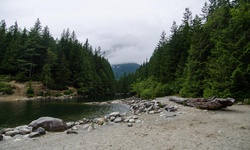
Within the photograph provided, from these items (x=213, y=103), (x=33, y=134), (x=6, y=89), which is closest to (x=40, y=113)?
(x=33, y=134)

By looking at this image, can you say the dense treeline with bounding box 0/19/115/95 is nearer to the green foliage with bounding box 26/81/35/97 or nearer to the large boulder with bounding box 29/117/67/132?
the green foliage with bounding box 26/81/35/97

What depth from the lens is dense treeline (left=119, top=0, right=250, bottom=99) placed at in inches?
771

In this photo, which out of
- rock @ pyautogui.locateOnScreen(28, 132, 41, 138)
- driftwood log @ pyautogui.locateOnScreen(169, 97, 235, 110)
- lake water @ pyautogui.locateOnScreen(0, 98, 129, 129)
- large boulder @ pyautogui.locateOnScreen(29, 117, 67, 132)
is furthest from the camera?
lake water @ pyautogui.locateOnScreen(0, 98, 129, 129)

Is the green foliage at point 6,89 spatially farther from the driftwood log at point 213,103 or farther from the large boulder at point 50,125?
the driftwood log at point 213,103

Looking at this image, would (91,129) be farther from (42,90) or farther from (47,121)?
(42,90)

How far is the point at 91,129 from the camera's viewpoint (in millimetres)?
12547

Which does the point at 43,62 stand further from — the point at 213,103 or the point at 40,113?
the point at 213,103

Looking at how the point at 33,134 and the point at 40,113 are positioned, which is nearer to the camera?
the point at 33,134

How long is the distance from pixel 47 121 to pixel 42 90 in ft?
148

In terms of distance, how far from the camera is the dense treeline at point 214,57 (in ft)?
64.2

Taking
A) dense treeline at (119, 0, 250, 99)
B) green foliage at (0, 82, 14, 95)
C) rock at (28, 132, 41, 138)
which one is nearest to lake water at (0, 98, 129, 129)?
rock at (28, 132, 41, 138)

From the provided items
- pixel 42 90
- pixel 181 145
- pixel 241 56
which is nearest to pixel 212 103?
pixel 241 56

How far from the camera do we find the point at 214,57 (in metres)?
27.3

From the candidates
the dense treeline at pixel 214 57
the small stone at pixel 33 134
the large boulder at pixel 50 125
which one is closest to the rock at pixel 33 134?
the small stone at pixel 33 134
